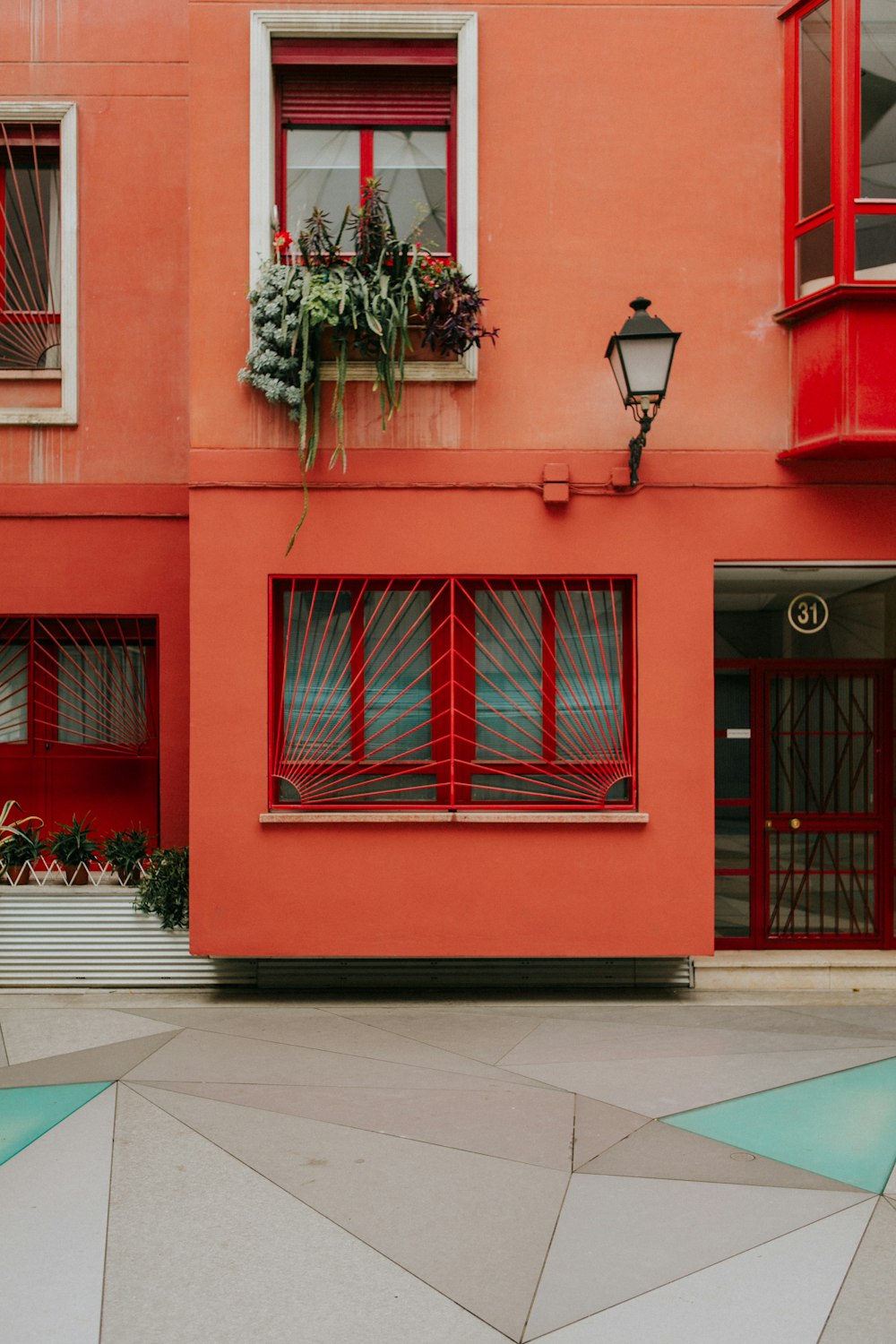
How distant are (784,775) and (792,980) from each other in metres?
1.64

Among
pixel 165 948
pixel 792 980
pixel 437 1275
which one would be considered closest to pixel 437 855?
pixel 165 948

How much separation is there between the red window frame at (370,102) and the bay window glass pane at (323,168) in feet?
0.14

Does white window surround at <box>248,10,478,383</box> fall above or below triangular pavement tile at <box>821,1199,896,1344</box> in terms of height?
above

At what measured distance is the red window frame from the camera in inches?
289

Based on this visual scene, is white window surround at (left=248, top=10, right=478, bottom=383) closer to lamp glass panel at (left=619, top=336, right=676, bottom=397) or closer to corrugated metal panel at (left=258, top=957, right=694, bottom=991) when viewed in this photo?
lamp glass panel at (left=619, top=336, right=676, bottom=397)

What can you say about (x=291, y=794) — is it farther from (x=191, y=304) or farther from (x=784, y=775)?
(x=784, y=775)

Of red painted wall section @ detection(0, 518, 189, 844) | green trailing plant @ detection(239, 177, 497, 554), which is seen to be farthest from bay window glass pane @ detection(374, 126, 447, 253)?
red painted wall section @ detection(0, 518, 189, 844)

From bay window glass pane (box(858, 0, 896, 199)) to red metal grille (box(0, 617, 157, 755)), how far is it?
19.2 ft

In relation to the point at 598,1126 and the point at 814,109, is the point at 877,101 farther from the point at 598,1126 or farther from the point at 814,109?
the point at 598,1126

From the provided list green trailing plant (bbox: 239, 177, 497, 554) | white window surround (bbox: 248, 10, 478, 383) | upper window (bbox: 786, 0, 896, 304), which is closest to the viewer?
upper window (bbox: 786, 0, 896, 304)

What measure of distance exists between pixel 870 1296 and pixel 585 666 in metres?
4.30

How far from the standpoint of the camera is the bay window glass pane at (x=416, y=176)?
754 centimetres

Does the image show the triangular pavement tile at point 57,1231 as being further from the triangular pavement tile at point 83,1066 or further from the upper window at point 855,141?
the upper window at point 855,141

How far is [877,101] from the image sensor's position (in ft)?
22.6
